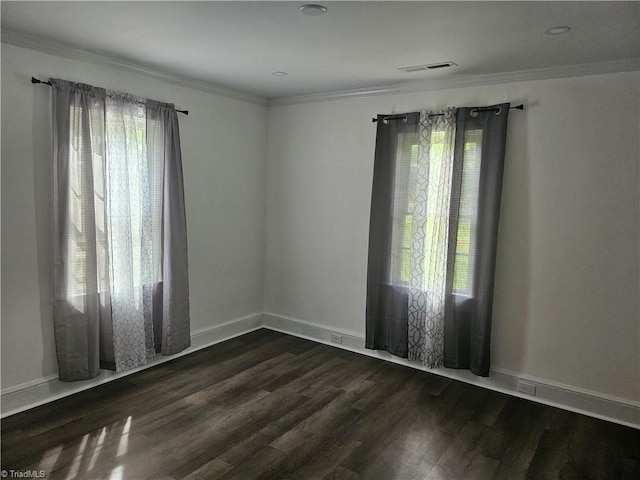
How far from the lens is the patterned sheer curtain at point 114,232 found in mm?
3141

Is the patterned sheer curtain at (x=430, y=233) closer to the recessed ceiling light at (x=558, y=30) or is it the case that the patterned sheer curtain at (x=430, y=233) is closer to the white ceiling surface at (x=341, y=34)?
the white ceiling surface at (x=341, y=34)

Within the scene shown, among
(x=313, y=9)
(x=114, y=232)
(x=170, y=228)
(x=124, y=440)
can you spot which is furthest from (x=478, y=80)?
(x=124, y=440)

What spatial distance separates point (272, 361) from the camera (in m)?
4.12

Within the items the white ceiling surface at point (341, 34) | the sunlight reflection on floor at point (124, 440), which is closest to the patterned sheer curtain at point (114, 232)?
the white ceiling surface at point (341, 34)

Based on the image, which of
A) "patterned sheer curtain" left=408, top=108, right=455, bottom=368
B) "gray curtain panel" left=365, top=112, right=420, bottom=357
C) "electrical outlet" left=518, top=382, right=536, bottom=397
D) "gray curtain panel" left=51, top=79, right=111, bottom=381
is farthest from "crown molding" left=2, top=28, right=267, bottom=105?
"electrical outlet" left=518, top=382, right=536, bottom=397

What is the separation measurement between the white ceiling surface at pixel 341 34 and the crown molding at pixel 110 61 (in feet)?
0.19

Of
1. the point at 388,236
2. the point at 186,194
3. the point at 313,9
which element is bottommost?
the point at 388,236

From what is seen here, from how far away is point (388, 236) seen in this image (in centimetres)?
407

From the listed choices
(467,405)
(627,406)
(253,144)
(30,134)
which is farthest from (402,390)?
(30,134)

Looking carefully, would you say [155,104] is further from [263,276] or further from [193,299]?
[263,276]

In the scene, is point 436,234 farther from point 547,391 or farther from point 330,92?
point 330,92

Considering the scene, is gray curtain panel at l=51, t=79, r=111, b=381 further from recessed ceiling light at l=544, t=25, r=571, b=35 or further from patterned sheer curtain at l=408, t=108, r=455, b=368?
recessed ceiling light at l=544, t=25, r=571, b=35

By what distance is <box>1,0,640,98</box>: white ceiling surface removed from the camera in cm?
230

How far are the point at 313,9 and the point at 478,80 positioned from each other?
1.84 m
